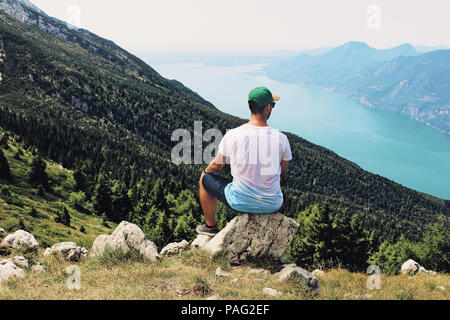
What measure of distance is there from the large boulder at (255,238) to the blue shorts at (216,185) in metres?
0.94

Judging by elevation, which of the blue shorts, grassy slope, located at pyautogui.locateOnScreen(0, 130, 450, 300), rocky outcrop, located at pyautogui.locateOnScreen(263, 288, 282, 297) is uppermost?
the blue shorts

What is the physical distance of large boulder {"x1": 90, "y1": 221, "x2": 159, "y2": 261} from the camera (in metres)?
9.31

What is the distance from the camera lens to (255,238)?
28.1 ft

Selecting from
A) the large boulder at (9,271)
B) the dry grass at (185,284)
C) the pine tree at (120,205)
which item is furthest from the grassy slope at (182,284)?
the pine tree at (120,205)

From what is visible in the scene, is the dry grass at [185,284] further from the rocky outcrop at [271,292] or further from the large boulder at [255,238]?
the large boulder at [255,238]

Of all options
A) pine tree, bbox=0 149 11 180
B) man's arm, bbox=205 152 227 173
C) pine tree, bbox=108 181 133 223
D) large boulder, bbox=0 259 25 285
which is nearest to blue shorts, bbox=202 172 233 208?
man's arm, bbox=205 152 227 173

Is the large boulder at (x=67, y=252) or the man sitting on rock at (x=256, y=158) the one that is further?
the large boulder at (x=67, y=252)

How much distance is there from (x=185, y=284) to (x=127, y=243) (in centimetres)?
348

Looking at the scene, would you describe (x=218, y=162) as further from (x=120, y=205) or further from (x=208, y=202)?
(x=120, y=205)

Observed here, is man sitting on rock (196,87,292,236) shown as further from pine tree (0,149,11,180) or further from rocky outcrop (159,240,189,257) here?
pine tree (0,149,11,180)

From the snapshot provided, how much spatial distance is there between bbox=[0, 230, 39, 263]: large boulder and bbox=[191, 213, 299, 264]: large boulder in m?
6.86

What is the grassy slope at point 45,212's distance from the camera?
27023mm

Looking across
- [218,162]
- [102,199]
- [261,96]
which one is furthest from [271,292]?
[102,199]
